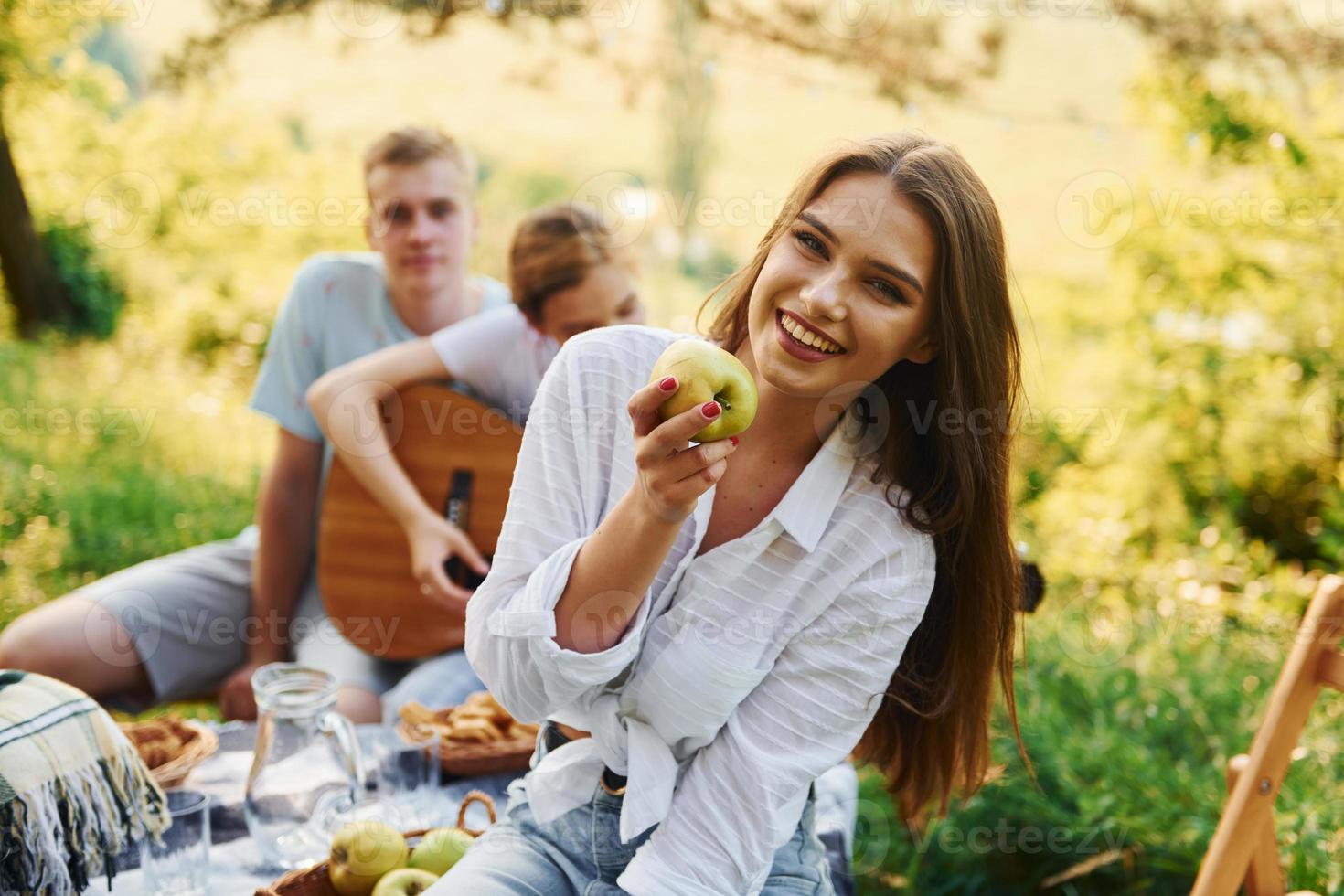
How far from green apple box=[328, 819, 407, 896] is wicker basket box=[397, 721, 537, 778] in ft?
1.38

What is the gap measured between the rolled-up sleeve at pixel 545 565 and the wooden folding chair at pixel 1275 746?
46.4 inches

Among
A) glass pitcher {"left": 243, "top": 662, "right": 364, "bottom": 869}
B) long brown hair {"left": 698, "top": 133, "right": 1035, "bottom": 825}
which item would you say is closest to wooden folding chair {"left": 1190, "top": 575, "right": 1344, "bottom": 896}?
long brown hair {"left": 698, "top": 133, "right": 1035, "bottom": 825}

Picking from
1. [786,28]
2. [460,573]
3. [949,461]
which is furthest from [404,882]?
[786,28]

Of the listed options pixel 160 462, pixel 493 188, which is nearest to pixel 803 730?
pixel 160 462

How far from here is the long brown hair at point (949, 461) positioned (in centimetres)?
170

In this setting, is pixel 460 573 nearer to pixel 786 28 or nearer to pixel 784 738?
pixel 784 738

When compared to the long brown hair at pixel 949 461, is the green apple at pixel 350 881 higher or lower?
lower

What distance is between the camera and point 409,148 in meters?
3.08

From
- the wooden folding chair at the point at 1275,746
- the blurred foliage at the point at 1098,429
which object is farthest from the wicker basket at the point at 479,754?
the wooden folding chair at the point at 1275,746

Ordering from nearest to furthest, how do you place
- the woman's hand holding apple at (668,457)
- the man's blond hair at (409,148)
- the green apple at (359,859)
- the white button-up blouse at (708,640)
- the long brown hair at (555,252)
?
1. the woman's hand holding apple at (668,457)
2. the white button-up blouse at (708,640)
3. the green apple at (359,859)
4. the long brown hair at (555,252)
5. the man's blond hair at (409,148)

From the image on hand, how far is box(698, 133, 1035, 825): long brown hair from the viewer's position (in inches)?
66.8

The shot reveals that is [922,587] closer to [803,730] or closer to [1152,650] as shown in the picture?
[803,730]

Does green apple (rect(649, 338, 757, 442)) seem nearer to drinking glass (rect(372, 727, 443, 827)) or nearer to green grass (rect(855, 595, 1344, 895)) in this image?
drinking glass (rect(372, 727, 443, 827))

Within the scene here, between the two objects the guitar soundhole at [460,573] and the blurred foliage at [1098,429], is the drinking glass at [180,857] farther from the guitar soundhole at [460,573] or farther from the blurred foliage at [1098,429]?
the blurred foliage at [1098,429]
